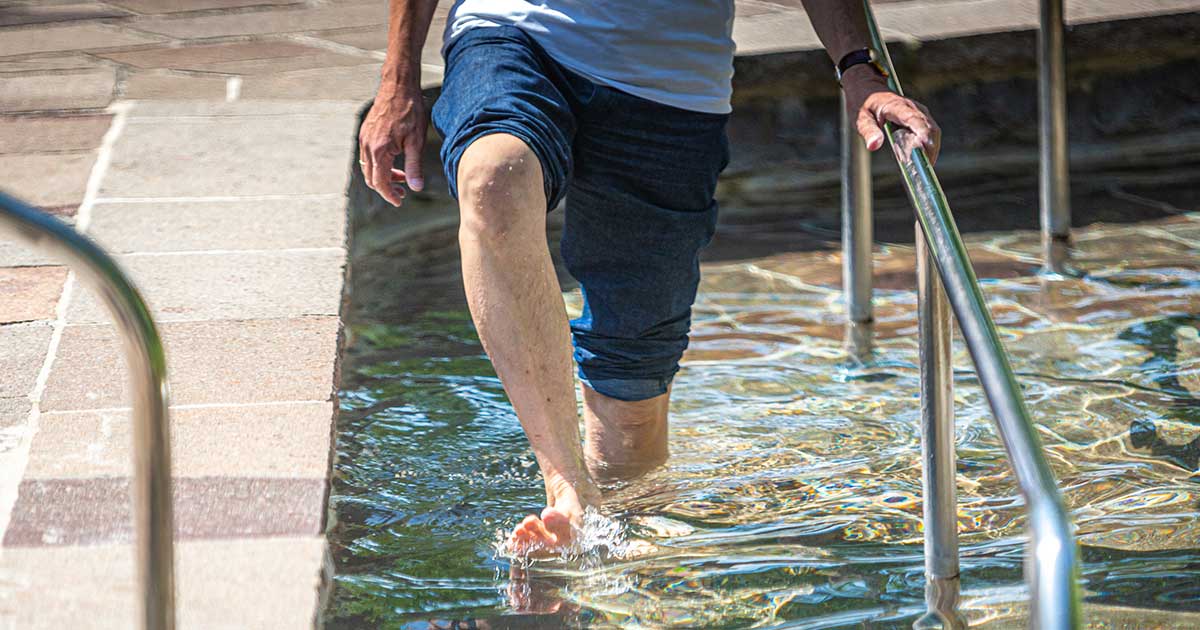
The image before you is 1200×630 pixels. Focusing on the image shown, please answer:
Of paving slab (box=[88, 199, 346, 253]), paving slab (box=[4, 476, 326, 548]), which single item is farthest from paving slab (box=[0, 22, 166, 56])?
paving slab (box=[4, 476, 326, 548])

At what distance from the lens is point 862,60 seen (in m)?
2.30

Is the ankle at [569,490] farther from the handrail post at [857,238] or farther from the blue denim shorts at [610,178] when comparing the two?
the handrail post at [857,238]

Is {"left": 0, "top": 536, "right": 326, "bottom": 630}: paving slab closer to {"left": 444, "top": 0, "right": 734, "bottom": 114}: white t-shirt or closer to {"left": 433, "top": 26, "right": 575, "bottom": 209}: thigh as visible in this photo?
{"left": 433, "top": 26, "right": 575, "bottom": 209}: thigh

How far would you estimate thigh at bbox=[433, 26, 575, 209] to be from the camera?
207cm

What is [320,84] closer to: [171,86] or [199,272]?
[171,86]

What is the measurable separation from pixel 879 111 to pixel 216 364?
4.15 feet

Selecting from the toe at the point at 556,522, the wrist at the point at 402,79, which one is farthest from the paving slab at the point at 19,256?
the toe at the point at 556,522

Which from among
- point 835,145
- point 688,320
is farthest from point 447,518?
point 835,145

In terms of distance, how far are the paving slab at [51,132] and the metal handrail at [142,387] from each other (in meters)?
2.92

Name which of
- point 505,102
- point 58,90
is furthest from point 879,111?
point 58,90

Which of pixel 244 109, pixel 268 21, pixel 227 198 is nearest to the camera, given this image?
pixel 227 198

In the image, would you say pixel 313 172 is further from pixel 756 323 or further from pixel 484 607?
pixel 484 607

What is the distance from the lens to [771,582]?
7.21ft

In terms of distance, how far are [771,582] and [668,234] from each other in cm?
Answer: 61
